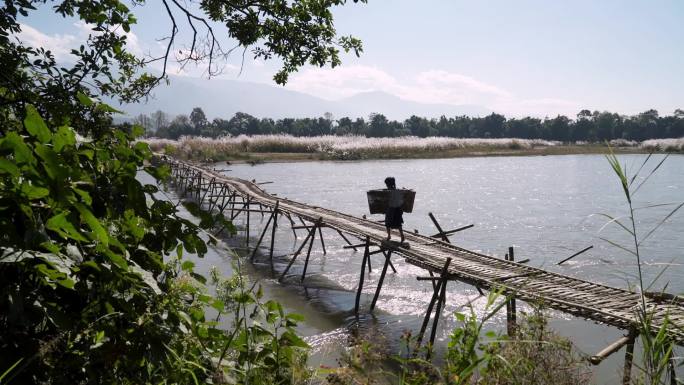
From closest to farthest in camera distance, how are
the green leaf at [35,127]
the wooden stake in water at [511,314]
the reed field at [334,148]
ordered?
the green leaf at [35,127] → the wooden stake in water at [511,314] → the reed field at [334,148]

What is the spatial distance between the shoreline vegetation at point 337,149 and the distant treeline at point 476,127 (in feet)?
25.0

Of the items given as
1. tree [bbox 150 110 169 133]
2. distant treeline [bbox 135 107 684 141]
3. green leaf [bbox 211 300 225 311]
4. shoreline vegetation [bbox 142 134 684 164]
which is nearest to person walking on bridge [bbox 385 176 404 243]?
green leaf [bbox 211 300 225 311]

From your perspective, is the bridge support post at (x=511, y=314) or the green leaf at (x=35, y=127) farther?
the bridge support post at (x=511, y=314)

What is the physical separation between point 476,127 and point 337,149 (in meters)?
34.5

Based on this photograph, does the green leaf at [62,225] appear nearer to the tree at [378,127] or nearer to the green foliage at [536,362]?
the green foliage at [536,362]

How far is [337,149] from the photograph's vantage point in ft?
175

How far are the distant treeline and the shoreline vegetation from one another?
7628 mm

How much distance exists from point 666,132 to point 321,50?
77.2 m

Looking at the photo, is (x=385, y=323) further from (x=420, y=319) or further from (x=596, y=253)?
(x=596, y=253)

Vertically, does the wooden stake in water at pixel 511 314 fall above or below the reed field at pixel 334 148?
below

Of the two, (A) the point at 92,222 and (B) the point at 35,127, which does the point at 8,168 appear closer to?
(B) the point at 35,127

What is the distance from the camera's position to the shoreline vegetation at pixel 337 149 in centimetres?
4753

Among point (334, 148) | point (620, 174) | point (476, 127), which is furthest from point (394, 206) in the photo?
point (476, 127)

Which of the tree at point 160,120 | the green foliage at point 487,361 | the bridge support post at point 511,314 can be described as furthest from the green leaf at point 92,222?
the tree at point 160,120
